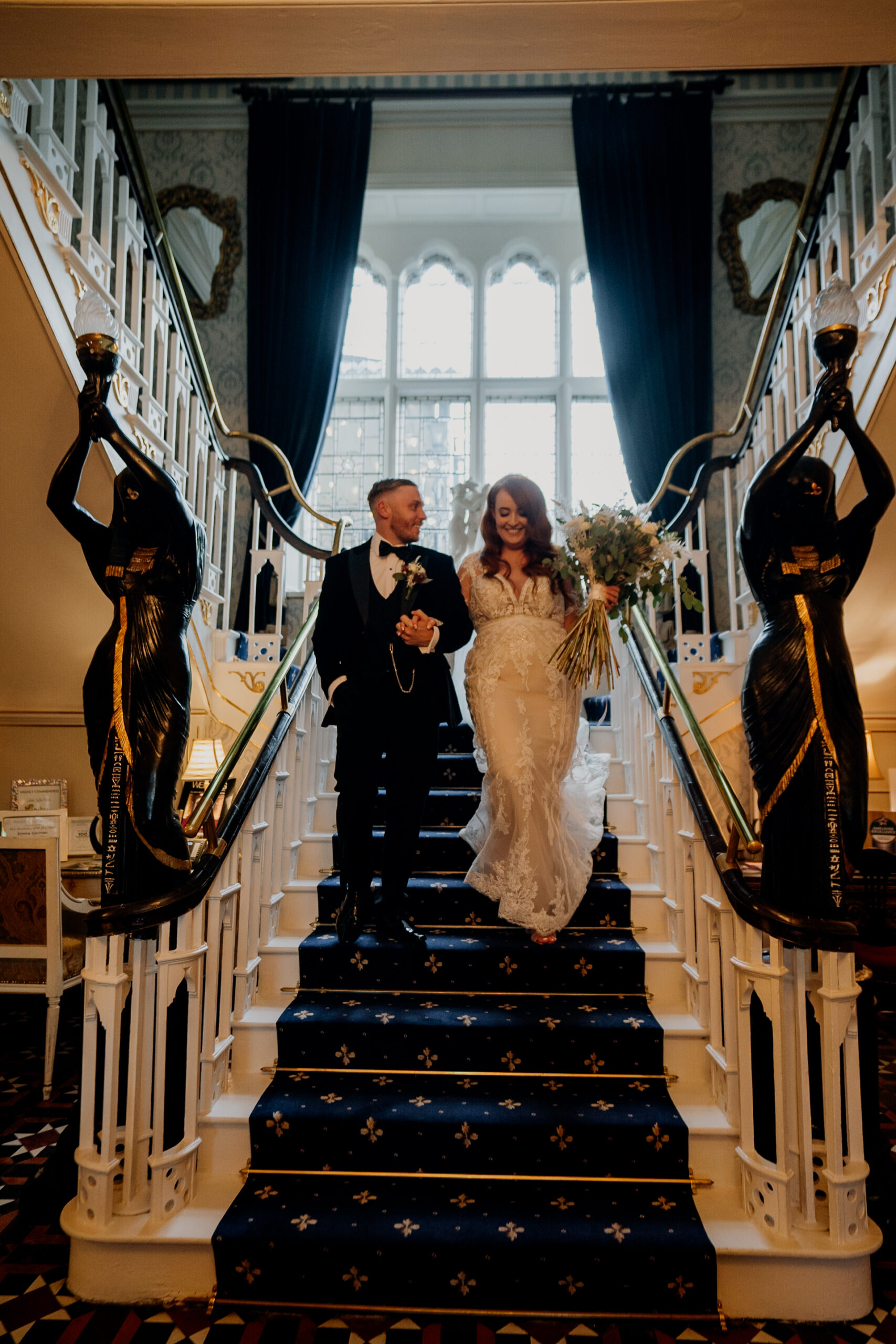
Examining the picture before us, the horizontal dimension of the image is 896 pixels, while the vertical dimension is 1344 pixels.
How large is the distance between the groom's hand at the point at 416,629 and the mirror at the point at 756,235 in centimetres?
563

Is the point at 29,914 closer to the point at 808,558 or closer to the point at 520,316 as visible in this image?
the point at 808,558

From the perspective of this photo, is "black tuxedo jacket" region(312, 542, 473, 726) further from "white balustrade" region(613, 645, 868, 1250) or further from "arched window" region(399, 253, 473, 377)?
"arched window" region(399, 253, 473, 377)

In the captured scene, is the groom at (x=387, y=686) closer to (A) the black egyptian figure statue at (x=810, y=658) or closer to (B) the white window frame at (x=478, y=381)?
(A) the black egyptian figure statue at (x=810, y=658)

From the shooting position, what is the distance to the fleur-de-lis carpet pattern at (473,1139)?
84.0 inches

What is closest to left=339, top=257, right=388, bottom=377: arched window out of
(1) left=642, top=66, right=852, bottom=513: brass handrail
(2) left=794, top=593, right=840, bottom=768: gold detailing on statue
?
(1) left=642, top=66, right=852, bottom=513: brass handrail

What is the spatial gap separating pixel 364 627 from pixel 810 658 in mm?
1442

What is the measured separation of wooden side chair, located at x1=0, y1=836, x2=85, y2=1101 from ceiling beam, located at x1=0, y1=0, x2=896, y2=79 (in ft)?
9.67

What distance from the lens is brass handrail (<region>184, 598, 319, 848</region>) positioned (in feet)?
8.30

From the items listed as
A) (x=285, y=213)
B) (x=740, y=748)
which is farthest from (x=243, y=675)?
(x=285, y=213)

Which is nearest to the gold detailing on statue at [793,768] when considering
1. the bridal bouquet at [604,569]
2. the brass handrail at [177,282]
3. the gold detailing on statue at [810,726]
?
the gold detailing on statue at [810,726]

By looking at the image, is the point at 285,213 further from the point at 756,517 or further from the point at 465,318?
the point at 756,517

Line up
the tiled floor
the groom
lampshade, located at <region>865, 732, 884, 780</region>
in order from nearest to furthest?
the tiled floor → the groom → lampshade, located at <region>865, 732, 884, 780</region>

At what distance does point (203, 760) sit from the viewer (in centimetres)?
432

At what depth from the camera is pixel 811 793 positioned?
2.37 metres
